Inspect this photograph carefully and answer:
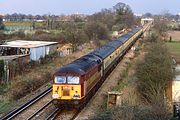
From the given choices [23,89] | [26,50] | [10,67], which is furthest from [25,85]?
[26,50]

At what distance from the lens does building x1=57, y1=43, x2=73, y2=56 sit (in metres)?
48.0

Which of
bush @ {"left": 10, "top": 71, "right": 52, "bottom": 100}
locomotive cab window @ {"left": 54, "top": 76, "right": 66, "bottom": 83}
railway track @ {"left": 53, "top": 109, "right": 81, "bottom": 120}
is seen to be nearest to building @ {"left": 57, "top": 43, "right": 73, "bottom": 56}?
bush @ {"left": 10, "top": 71, "right": 52, "bottom": 100}

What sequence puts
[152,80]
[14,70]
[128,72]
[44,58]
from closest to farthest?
[152,80] → [14,70] → [128,72] → [44,58]

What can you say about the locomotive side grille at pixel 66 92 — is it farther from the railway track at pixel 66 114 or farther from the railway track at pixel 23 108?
the railway track at pixel 23 108

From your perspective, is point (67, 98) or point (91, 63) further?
point (91, 63)

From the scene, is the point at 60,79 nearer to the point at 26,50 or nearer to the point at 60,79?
the point at 60,79

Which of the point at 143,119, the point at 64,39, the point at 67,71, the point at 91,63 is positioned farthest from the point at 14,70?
the point at 64,39

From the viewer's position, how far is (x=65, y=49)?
167ft

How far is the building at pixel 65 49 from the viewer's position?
48.0 m

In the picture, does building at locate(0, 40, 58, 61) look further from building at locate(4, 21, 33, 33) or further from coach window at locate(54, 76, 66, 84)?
building at locate(4, 21, 33, 33)

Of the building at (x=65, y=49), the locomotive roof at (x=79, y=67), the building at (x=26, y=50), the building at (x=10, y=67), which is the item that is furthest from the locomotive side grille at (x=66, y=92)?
the building at (x=65, y=49)

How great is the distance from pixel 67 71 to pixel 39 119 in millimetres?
2741

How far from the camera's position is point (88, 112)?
19.5 meters

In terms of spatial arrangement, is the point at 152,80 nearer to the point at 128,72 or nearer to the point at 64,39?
the point at 128,72
